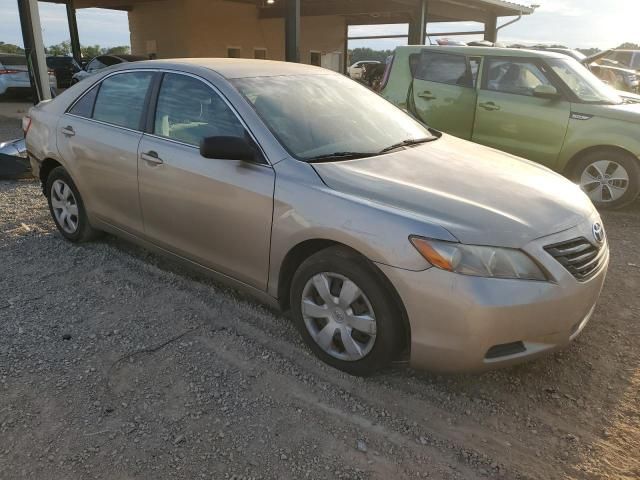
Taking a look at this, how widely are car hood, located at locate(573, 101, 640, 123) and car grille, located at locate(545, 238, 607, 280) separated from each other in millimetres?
3972

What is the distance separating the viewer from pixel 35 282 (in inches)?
160

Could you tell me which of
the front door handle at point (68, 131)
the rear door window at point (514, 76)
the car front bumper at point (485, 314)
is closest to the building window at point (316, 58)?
the rear door window at point (514, 76)

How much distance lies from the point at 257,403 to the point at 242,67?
2.23m

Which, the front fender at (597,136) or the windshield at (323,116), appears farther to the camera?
the front fender at (597,136)

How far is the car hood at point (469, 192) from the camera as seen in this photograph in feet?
8.44

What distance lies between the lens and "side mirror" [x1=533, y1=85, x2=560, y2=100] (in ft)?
21.0

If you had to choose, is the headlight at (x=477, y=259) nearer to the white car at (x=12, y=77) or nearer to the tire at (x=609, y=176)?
the tire at (x=609, y=176)

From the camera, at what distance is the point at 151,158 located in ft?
12.1

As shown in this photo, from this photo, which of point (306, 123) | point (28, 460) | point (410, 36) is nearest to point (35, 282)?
point (28, 460)

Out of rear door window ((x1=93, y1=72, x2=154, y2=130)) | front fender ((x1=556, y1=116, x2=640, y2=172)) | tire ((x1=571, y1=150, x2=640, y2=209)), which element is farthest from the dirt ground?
front fender ((x1=556, y1=116, x2=640, y2=172))

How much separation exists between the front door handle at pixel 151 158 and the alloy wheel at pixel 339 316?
4.66ft

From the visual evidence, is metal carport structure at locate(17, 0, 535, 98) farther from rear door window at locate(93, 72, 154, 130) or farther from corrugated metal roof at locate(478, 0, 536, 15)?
rear door window at locate(93, 72, 154, 130)

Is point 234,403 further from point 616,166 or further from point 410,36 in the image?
point 410,36

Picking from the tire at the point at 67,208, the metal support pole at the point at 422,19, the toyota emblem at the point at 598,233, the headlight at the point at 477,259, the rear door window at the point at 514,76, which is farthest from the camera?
the metal support pole at the point at 422,19
